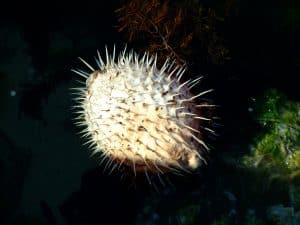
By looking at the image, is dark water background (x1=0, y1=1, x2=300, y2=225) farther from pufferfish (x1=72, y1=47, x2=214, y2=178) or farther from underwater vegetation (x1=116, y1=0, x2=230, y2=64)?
pufferfish (x1=72, y1=47, x2=214, y2=178)

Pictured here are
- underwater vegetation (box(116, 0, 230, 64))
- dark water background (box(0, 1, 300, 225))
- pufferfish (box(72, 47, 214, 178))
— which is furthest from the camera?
dark water background (box(0, 1, 300, 225))

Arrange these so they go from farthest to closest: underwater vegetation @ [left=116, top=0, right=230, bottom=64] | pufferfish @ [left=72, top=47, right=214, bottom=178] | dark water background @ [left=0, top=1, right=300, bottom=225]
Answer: dark water background @ [left=0, top=1, right=300, bottom=225], underwater vegetation @ [left=116, top=0, right=230, bottom=64], pufferfish @ [left=72, top=47, right=214, bottom=178]

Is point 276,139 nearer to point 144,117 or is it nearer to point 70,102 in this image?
point 144,117

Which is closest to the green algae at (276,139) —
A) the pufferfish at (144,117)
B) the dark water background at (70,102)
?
the dark water background at (70,102)

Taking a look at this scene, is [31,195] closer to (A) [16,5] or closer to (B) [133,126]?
(B) [133,126]

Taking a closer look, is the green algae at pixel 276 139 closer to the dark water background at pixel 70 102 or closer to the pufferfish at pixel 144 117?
the dark water background at pixel 70 102

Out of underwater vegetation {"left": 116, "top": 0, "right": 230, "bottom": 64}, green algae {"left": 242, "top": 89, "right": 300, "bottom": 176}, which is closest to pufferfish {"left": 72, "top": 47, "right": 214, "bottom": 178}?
underwater vegetation {"left": 116, "top": 0, "right": 230, "bottom": 64}
